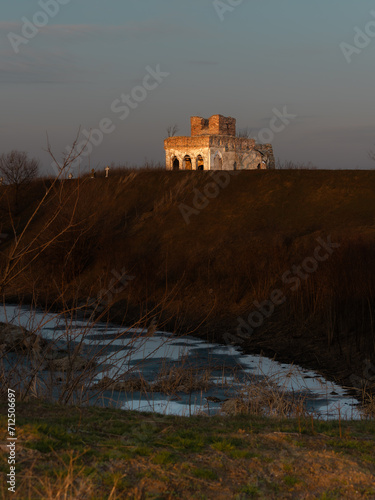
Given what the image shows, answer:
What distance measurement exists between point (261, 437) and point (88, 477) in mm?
2009

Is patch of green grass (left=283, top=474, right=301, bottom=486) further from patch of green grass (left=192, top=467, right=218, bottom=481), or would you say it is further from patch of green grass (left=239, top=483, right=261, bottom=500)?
patch of green grass (left=192, top=467, right=218, bottom=481)

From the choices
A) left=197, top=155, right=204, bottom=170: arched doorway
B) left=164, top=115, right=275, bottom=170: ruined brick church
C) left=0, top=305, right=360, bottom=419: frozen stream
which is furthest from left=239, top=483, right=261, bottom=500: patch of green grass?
left=197, top=155, right=204, bottom=170: arched doorway

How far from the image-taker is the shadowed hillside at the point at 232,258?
1534 centimetres

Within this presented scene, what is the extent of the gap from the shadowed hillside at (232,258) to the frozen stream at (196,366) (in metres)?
0.68

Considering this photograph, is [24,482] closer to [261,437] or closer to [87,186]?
[261,437]

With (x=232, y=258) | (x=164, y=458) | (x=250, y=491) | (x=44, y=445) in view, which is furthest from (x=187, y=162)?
(x=250, y=491)

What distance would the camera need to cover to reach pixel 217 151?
54.9 m

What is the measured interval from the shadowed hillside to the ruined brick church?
1651 cm

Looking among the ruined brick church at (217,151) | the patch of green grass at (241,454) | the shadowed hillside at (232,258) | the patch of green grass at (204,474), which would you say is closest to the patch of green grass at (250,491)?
the patch of green grass at (204,474)

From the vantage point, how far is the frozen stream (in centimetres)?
797

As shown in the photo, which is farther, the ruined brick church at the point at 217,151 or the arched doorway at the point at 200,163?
the arched doorway at the point at 200,163

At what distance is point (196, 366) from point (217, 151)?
4342cm

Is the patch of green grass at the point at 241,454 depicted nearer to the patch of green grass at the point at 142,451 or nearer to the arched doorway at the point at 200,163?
the patch of green grass at the point at 142,451

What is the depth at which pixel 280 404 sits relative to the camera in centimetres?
816
